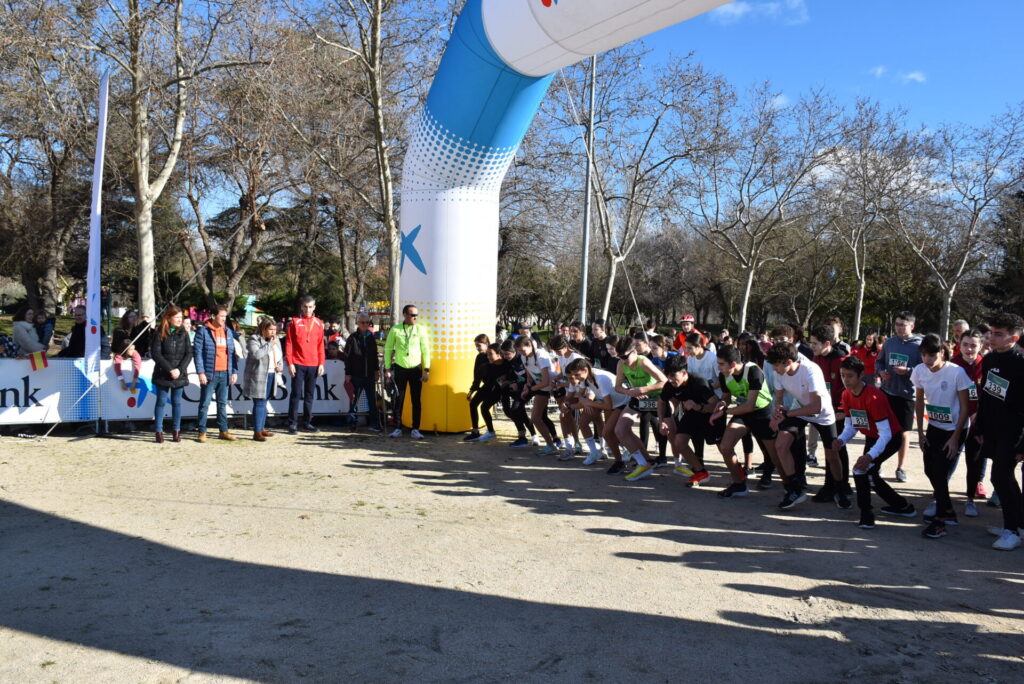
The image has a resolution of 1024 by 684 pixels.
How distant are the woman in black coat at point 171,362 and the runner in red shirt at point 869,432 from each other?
7992mm

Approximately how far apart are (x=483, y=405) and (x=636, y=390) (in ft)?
9.20

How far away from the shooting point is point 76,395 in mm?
9883

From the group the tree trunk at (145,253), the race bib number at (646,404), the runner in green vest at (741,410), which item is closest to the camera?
the runner in green vest at (741,410)

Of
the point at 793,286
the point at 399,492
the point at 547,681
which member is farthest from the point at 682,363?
the point at 793,286

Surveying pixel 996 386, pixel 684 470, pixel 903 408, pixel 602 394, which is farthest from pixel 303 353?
pixel 996 386

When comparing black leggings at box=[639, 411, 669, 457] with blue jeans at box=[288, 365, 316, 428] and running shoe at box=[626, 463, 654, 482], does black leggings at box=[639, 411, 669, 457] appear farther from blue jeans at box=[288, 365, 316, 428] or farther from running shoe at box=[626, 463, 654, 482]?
blue jeans at box=[288, 365, 316, 428]

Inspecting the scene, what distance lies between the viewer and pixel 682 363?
763 centimetres

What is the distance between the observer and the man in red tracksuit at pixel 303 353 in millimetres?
10172

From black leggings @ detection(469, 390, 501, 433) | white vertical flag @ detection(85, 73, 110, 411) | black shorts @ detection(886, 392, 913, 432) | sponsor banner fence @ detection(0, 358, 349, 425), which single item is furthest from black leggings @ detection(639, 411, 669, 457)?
white vertical flag @ detection(85, 73, 110, 411)

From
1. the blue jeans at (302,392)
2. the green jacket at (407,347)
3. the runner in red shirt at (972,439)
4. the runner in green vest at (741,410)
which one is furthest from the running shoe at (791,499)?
the blue jeans at (302,392)

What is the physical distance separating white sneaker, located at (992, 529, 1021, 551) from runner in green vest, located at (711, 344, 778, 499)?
6.35 feet

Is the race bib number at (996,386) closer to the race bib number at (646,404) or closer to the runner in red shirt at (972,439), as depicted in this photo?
the runner in red shirt at (972,439)

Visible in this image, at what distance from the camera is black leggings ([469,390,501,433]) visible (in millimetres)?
10047

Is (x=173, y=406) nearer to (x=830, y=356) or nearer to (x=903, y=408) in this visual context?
(x=830, y=356)
